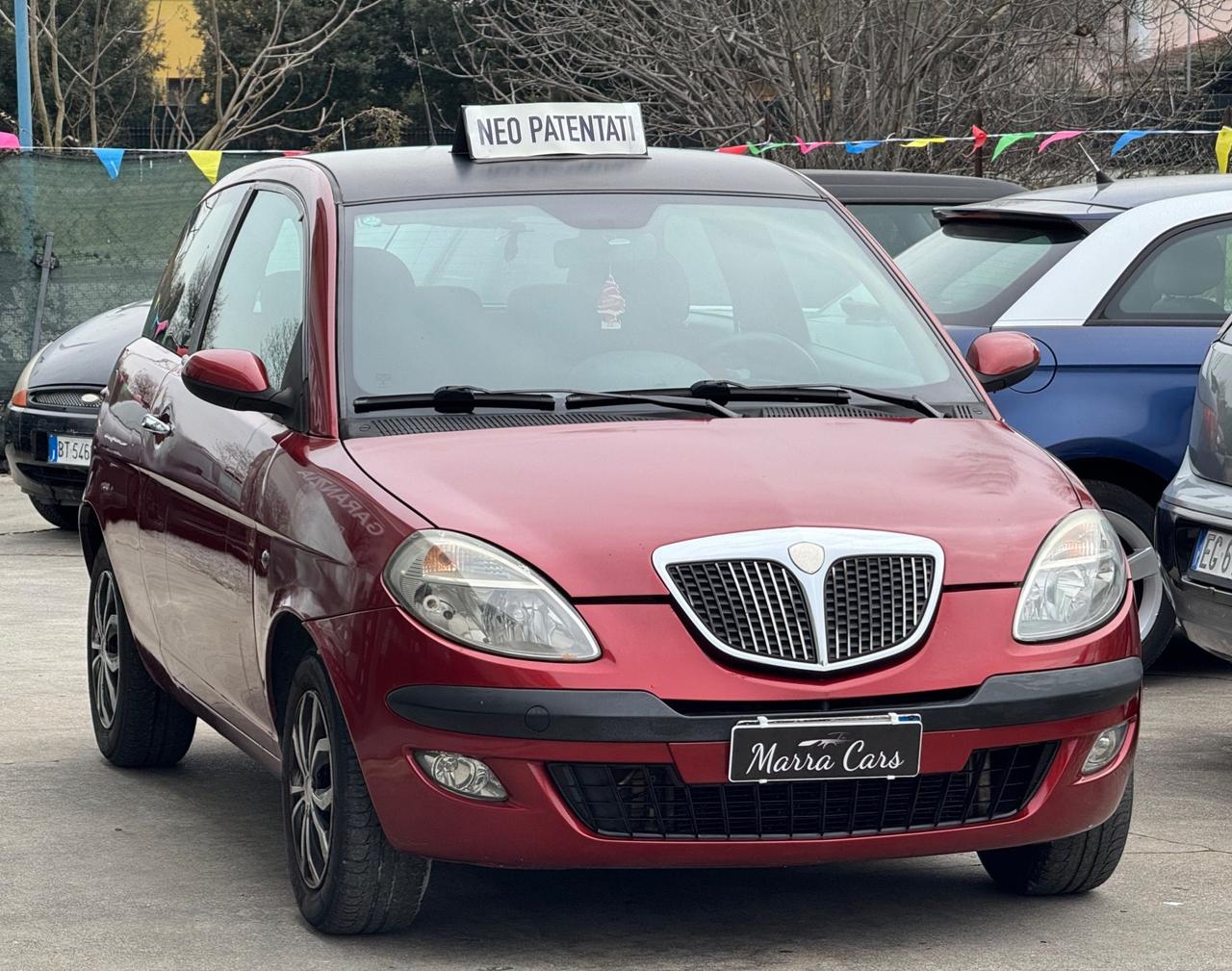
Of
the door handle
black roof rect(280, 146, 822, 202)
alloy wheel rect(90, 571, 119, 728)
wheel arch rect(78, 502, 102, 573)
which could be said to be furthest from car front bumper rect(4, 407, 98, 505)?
black roof rect(280, 146, 822, 202)

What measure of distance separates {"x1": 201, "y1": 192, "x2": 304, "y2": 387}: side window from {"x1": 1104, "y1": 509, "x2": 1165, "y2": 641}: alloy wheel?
323 cm

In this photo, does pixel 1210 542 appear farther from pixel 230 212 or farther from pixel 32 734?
pixel 32 734

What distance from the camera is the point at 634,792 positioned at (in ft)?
14.0

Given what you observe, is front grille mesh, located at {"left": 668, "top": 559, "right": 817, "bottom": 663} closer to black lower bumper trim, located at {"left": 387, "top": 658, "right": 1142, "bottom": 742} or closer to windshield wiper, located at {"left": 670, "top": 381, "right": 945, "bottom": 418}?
black lower bumper trim, located at {"left": 387, "top": 658, "right": 1142, "bottom": 742}

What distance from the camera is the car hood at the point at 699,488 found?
4309mm

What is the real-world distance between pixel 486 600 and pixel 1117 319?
4007 millimetres

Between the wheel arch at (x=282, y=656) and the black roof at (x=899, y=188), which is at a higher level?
the black roof at (x=899, y=188)

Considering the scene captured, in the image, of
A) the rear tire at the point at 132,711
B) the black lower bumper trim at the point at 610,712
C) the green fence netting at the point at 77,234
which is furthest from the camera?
the green fence netting at the point at 77,234

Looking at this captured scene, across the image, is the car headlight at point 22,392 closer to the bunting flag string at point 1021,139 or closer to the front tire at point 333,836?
the bunting flag string at point 1021,139

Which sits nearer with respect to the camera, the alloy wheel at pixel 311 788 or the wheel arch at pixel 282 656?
the alloy wheel at pixel 311 788

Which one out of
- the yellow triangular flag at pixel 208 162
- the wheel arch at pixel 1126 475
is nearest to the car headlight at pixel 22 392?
the yellow triangular flag at pixel 208 162

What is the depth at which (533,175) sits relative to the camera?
219 inches

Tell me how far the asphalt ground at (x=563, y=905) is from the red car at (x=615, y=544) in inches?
6.0

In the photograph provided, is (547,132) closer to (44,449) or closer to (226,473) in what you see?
(226,473)
